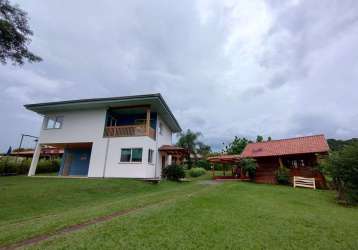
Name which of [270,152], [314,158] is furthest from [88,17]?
[314,158]

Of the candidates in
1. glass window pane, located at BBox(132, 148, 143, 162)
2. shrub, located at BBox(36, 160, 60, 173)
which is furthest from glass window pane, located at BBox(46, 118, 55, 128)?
glass window pane, located at BBox(132, 148, 143, 162)

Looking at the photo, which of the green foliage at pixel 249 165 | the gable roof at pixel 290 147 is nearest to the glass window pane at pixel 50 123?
the green foliage at pixel 249 165

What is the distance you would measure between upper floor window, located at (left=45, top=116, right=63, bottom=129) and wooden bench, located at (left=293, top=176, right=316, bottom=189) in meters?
22.6

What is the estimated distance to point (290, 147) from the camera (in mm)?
18219

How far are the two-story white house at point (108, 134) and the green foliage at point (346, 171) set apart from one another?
12.1 meters

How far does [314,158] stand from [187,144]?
23.0 meters

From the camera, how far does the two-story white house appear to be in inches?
604

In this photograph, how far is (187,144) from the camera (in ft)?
121

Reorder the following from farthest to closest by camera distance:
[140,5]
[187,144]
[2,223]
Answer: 1. [187,144]
2. [140,5]
3. [2,223]

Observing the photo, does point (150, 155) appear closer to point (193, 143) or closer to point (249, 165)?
point (249, 165)

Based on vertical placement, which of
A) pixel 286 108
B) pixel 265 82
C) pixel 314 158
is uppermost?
pixel 265 82

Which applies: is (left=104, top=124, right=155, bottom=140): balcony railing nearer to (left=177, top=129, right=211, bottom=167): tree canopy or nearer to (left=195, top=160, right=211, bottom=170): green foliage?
(left=177, top=129, right=211, bottom=167): tree canopy

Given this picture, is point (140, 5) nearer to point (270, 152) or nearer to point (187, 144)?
point (270, 152)

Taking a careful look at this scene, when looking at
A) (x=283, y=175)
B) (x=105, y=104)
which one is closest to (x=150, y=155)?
(x=105, y=104)
